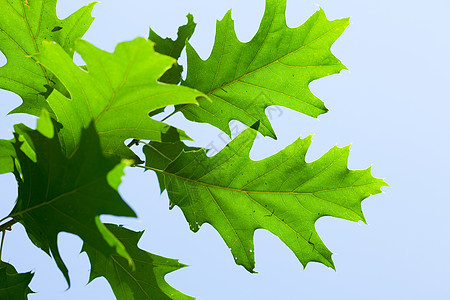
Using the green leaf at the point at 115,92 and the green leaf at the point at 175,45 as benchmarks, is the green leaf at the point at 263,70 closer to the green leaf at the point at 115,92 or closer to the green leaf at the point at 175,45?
the green leaf at the point at 175,45

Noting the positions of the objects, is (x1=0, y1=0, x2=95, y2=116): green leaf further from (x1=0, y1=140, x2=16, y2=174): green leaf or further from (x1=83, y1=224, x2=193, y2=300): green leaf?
(x1=83, y1=224, x2=193, y2=300): green leaf

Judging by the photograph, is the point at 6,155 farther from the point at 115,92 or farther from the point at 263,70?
the point at 263,70

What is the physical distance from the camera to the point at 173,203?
5.18 feet

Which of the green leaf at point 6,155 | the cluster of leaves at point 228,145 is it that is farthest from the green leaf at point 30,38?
the green leaf at point 6,155

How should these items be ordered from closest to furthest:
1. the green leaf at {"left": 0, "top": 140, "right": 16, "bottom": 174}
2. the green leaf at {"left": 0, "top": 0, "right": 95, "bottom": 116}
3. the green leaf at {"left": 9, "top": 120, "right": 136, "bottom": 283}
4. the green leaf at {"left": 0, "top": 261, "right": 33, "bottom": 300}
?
the green leaf at {"left": 9, "top": 120, "right": 136, "bottom": 283}, the green leaf at {"left": 0, "top": 261, "right": 33, "bottom": 300}, the green leaf at {"left": 0, "top": 140, "right": 16, "bottom": 174}, the green leaf at {"left": 0, "top": 0, "right": 95, "bottom": 116}

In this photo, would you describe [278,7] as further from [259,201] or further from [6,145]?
[6,145]

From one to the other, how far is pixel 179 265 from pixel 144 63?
Result: 788mm

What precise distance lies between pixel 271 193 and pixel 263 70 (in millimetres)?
409

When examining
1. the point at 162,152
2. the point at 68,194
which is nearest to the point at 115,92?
the point at 68,194

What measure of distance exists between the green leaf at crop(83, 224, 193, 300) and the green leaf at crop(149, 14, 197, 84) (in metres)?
0.51

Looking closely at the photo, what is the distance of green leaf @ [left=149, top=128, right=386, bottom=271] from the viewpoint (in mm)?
1578

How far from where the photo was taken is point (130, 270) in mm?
1539

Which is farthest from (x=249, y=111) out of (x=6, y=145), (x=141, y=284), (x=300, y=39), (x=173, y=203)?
(x=6, y=145)

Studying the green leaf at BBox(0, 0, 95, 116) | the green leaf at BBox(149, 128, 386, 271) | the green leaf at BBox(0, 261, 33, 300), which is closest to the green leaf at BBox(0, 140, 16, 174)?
the green leaf at BBox(0, 0, 95, 116)
